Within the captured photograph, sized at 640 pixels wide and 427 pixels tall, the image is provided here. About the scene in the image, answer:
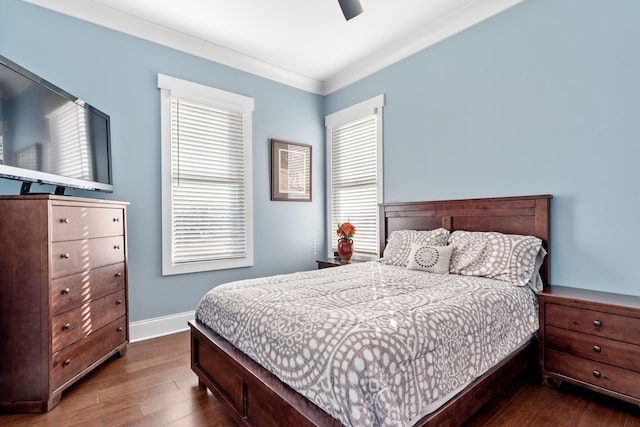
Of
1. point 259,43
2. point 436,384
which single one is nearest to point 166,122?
point 259,43

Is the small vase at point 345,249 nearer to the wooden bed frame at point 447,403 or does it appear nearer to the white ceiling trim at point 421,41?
the wooden bed frame at point 447,403

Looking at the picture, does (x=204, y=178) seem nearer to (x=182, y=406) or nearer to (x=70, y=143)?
(x=70, y=143)

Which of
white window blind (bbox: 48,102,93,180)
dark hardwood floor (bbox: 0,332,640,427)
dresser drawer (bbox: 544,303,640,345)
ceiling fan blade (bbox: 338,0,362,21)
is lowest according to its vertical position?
dark hardwood floor (bbox: 0,332,640,427)

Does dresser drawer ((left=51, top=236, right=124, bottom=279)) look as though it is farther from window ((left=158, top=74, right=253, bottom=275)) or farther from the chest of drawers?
window ((left=158, top=74, right=253, bottom=275))

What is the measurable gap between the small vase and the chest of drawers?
243 centimetres

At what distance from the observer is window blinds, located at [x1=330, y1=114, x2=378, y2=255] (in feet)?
12.6

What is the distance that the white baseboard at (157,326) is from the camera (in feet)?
9.71

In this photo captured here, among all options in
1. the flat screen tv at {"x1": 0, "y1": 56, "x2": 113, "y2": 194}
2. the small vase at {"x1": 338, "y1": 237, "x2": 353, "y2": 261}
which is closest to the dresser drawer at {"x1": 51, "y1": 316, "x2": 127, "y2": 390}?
the flat screen tv at {"x1": 0, "y1": 56, "x2": 113, "y2": 194}

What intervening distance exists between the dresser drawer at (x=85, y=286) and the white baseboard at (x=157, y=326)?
1.87ft

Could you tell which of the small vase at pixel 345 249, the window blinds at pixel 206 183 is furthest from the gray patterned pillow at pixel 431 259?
the window blinds at pixel 206 183

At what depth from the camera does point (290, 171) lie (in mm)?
4055

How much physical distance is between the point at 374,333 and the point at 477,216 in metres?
2.00

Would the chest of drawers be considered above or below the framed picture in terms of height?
below

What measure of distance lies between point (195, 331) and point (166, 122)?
2090mm
